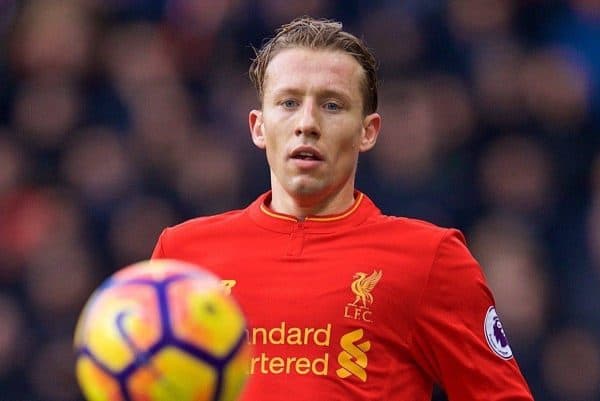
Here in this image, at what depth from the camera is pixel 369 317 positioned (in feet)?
14.7

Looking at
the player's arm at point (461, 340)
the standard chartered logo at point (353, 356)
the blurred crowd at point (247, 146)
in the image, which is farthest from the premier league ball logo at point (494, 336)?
the blurred crowd at point (247, 146)

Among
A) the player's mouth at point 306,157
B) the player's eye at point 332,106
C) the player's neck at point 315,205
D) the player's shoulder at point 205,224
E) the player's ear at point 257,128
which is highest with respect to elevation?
the player's eye at point 332,106

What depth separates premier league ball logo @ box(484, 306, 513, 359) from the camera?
14.9 ft

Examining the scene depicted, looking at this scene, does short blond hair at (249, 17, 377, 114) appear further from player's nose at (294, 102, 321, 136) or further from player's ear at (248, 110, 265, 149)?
player's nose at (294, 102, 321, 136)

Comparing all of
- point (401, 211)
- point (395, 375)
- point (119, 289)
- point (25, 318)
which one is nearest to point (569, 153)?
point (401, 211)

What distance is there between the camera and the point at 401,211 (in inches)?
313

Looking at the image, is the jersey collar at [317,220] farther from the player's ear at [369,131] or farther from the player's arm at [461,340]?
the player's arm at [461,340]

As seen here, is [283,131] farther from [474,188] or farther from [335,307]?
[474,188]

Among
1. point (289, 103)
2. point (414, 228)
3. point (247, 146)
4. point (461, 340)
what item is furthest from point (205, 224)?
point (247, 146)

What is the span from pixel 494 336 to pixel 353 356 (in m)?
0.51

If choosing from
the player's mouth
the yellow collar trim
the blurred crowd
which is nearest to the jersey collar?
the yellow collar trim

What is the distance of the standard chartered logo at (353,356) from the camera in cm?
441

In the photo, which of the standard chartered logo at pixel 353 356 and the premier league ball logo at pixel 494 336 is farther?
the premier league ball logo at pixel 494 336

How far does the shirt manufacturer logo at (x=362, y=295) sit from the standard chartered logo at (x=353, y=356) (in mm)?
55
